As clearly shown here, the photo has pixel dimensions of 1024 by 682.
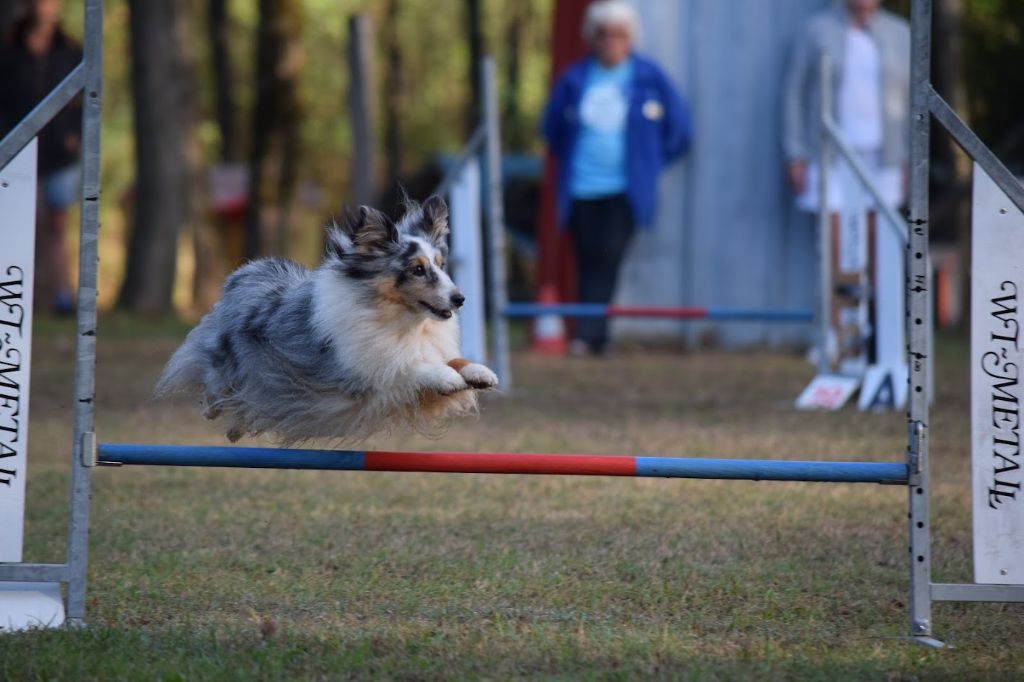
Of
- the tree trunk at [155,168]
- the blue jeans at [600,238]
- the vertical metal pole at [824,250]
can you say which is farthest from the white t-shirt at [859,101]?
the tree trunk at [155,168]

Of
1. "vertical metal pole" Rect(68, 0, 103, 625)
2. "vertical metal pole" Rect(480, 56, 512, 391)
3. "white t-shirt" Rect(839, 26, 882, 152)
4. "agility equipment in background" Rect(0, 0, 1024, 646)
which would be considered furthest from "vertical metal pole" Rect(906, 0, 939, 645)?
"white t-shirt" Rect(839, 26, 882, 152)

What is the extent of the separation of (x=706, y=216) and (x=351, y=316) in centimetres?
839

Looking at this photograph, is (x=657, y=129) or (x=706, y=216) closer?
(x=657, y=129)

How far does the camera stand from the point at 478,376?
4.61 meters

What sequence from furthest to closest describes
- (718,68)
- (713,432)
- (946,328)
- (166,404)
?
(946,328), (718,68), (166,404), (713,432)

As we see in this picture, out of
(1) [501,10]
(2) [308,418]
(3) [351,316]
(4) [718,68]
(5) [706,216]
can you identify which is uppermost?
(1) [501,10]

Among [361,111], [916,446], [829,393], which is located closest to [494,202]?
[829,393]

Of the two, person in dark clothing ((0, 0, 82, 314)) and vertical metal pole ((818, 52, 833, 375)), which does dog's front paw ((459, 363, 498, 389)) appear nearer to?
vertical metal pole ((818, 52, 833, 375))

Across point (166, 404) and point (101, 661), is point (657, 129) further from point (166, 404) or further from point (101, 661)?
point (101, 661)

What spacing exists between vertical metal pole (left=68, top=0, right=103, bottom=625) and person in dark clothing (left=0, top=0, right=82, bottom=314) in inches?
358

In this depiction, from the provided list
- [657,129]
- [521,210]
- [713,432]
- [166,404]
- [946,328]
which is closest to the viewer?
[713,432]

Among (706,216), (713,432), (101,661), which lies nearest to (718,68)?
(706,216)

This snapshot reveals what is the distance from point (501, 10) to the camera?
1302 inches

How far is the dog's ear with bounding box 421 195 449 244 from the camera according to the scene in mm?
4930
